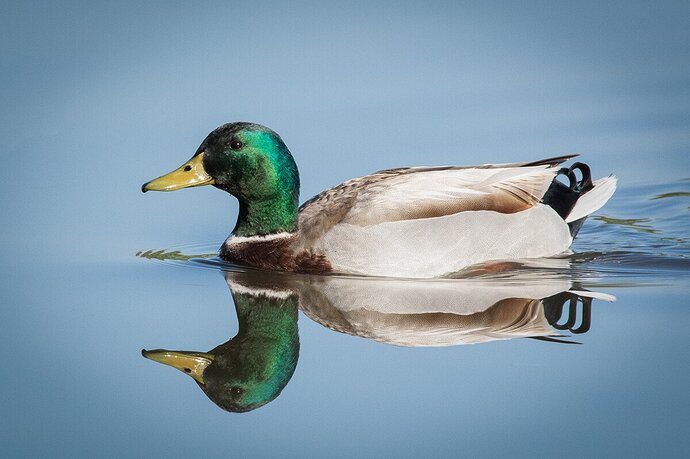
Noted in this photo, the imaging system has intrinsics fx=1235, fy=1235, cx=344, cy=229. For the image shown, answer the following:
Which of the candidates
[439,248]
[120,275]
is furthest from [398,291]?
[120,275]

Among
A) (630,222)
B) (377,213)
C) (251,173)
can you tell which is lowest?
(630,222)

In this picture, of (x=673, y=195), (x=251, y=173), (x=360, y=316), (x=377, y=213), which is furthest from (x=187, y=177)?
(x=673, y=195)

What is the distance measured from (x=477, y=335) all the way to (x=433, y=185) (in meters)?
2.08

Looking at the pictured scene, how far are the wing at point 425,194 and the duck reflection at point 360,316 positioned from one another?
0.50 meters

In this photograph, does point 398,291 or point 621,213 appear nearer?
point 398,291

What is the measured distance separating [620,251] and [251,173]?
10.1 ft

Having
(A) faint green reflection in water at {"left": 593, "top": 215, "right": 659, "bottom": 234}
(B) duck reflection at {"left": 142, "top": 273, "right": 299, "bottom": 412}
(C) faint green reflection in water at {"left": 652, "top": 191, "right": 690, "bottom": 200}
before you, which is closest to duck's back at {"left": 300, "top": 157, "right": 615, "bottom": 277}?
(B) duck reflection at {"left": 142, "top": 273, "right": 299, "bottom": 412}

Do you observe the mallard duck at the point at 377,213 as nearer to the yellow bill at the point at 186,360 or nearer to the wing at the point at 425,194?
the wing at the point at 425,194

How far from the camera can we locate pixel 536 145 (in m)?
11.9

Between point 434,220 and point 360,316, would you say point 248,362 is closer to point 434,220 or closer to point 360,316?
point 360,316

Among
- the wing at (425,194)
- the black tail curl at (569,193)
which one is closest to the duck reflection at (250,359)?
the wing at (425,194)

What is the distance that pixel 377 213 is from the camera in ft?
30.9

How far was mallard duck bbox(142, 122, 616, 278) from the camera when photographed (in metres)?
9.39

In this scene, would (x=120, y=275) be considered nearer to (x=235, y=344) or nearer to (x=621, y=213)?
(x=235, y=344)
